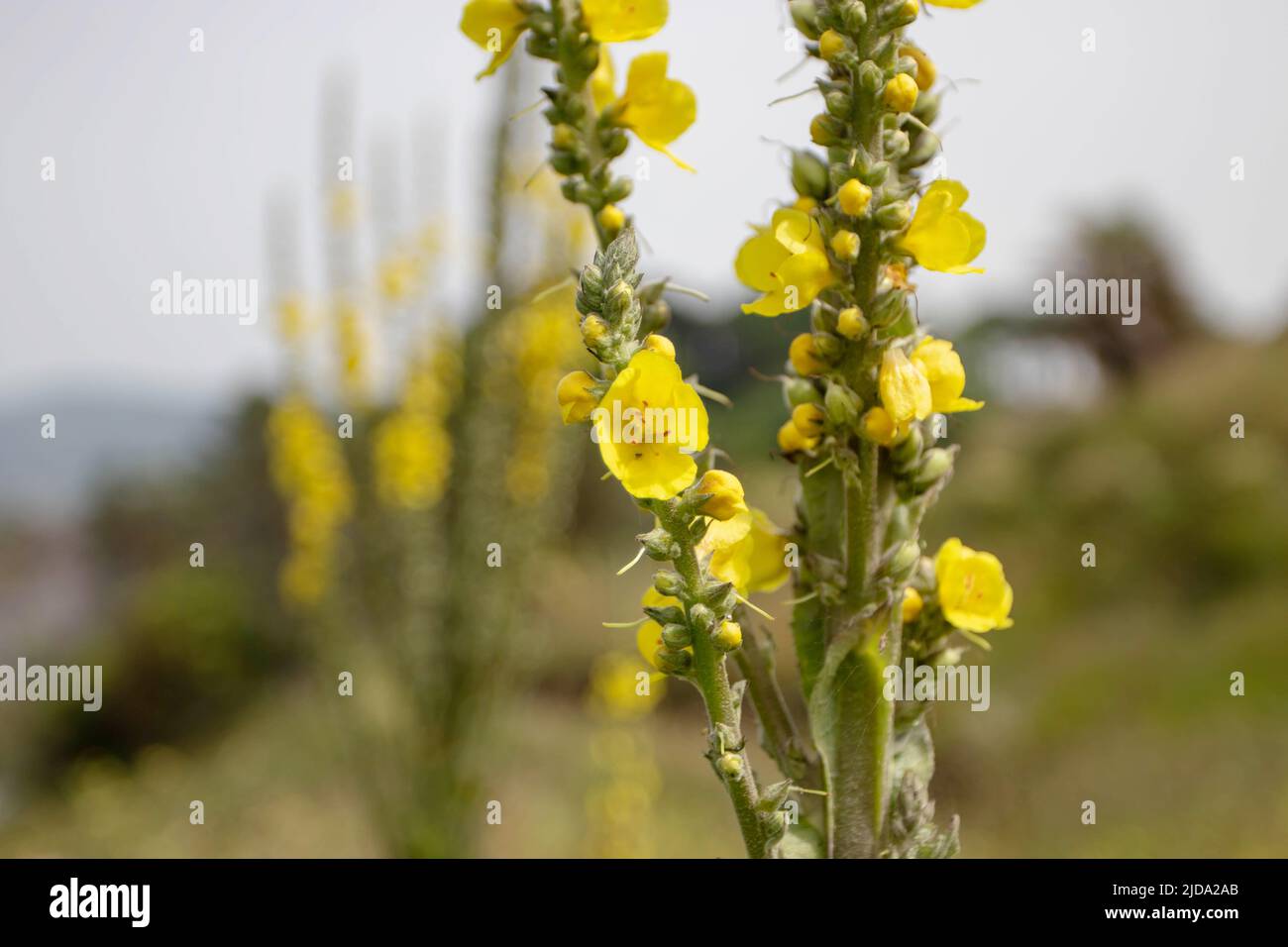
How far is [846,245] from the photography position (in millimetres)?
721

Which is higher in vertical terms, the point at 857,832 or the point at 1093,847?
the point at 857,832

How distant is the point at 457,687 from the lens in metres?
4.36

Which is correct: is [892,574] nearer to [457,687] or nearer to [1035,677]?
[457,687]

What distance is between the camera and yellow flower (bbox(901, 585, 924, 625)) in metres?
0.83

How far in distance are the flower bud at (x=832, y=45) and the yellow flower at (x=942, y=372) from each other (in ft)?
0.77

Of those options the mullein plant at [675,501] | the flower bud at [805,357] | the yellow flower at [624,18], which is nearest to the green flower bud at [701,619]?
the mullein plant at [675,501]

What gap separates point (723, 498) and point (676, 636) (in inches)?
3.9

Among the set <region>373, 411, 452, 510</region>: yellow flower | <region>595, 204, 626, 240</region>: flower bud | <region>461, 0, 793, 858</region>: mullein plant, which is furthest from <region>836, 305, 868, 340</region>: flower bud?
<region>373, 411, 452, 510</region>: yellow flower

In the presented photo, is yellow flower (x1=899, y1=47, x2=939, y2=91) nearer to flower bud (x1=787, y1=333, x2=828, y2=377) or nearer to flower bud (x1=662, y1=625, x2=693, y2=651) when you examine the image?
flower bud (x1=787, y1=333, x2=828, y2=377)

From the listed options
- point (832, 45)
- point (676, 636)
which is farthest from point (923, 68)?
point (676, 636)

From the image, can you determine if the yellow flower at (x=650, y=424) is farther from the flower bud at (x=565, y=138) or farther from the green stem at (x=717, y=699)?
the flower bud at (x=565, y=138)
